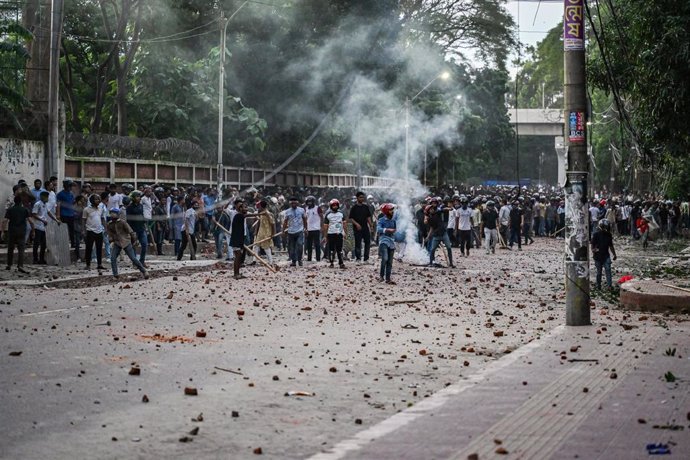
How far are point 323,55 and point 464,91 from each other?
2551cm

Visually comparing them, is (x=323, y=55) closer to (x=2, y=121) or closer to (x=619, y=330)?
(x=2, y=121)

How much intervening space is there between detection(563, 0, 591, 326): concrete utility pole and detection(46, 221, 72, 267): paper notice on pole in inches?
483

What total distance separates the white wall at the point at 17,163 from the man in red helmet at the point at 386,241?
1043 centimetres

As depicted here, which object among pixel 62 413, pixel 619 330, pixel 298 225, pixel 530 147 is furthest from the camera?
pixel 530 147

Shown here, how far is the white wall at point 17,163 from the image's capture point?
82.6ft

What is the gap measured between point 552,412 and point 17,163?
21136mm

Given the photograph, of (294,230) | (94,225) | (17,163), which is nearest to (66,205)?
(94,225)

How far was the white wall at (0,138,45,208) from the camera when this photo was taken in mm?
25172

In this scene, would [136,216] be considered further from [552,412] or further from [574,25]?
[552,412]

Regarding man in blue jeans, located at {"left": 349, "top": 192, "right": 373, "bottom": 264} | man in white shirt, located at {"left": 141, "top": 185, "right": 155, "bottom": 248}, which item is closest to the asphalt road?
man in blue jeans, located at {"left": 349, "top": 192, "right": 373, "bottom": 264}

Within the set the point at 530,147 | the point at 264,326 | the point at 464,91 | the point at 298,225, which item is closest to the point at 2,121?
the point at 298,225

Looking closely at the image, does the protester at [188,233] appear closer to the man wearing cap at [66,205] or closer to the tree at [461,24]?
the man wearing cap at [66,205]

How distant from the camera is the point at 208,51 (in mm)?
42219

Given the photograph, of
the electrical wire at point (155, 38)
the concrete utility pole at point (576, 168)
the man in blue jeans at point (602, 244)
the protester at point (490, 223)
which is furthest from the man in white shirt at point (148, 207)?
the concrete utility pole at point (576, 168)
